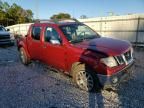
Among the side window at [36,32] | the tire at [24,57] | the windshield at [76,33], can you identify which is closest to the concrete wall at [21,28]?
the tire at [24,57]

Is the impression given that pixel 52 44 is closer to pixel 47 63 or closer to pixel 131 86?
pixel 47 63

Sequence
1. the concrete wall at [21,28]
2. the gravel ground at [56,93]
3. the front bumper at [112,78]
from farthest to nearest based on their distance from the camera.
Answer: the concrete wall at [21,28], the front bumper at [112,78], the gravel ground at [56,93]

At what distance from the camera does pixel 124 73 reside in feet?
16.7

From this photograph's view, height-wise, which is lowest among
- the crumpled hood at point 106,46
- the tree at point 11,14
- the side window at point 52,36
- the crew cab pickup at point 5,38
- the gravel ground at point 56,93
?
the gravel ground at point 56,93

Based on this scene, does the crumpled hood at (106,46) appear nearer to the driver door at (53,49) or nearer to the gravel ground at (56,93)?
the driver door at (53,49)

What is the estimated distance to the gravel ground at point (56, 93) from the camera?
4.63 metres

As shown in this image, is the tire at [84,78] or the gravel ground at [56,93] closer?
the gravel ground at [56,93]

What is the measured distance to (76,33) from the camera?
621 cm

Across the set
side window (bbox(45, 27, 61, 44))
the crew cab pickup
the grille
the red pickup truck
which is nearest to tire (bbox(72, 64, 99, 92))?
the red pickup truck

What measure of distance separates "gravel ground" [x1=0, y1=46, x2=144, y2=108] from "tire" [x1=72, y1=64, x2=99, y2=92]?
0.49 ft

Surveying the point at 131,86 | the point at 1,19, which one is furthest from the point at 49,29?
the point at 1,19

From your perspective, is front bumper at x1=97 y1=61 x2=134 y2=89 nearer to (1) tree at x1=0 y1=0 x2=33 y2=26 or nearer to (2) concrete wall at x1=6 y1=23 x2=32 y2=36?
(2) concrete wall at x1=6 y1=23 x2=32 y2=36

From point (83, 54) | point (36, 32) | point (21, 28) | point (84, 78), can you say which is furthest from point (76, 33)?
point (21, 28)

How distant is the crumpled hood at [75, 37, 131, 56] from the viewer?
4.96m
